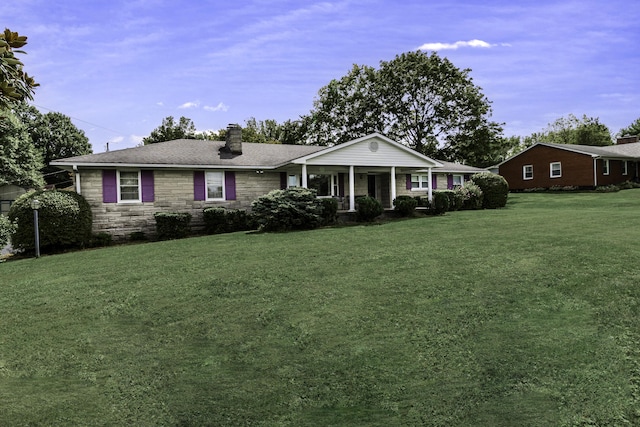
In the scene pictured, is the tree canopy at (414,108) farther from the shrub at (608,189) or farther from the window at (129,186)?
the window at (129,186)

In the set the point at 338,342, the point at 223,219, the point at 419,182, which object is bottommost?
the point at 338,342

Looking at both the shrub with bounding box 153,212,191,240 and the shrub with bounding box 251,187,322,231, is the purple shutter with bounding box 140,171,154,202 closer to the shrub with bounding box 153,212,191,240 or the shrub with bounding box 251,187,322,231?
the shrub with bounding box 153,212,191,240

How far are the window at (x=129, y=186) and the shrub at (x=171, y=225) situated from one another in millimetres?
1486

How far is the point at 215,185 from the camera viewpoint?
20.5 m

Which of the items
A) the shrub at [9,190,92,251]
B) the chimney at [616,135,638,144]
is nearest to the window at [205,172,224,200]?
the shrub at [9,190,92,251]

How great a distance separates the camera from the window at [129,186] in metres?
18.6

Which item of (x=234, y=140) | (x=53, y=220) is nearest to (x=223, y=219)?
(x=234, y=140)

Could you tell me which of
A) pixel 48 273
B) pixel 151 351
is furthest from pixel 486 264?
pixel 48 273

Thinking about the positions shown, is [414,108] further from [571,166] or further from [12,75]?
[12,75]

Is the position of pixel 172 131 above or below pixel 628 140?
above

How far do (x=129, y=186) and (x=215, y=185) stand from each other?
3.76 metres

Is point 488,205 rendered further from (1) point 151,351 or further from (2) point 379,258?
(1) point 151,351

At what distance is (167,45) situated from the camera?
14539 millimetres

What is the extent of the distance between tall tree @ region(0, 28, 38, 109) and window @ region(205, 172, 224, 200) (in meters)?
17.5
